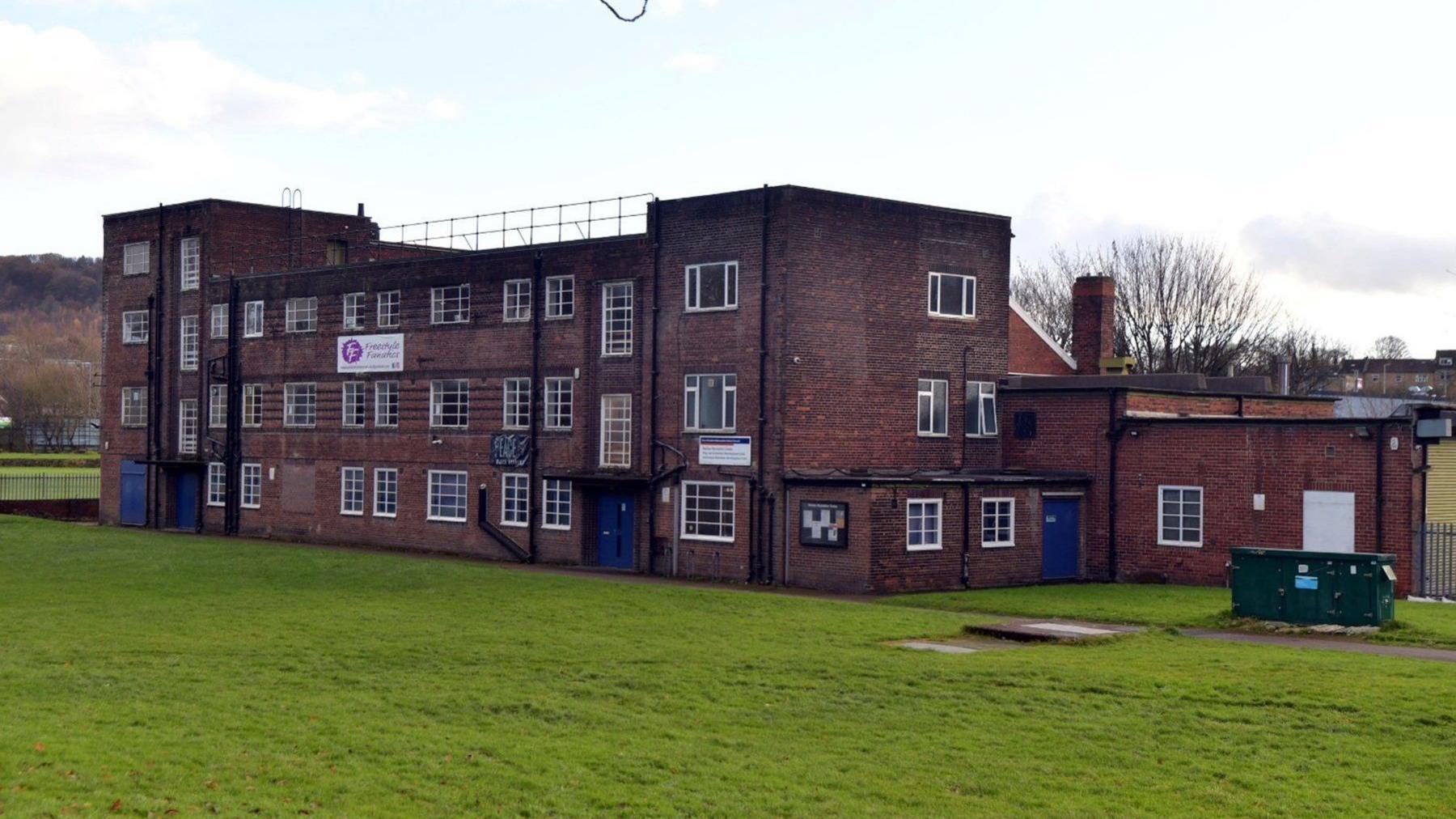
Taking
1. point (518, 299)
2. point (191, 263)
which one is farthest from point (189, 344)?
point (518, 299)

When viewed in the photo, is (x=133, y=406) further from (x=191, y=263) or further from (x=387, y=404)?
(x=387, y=404)

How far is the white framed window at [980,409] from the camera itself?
39125 millimetres

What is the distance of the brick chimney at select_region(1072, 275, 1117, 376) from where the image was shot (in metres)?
46.0

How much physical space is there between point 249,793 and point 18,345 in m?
145

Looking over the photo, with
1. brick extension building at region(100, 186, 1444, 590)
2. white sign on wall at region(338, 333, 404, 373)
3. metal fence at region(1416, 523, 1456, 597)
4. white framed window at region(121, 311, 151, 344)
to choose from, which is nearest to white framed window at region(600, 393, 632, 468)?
brick extension building at region(100, 186, 1444, 590)

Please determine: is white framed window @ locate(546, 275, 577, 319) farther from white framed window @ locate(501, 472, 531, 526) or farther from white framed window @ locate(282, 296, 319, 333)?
white framed window @ locate(282, 296, 319, 333)

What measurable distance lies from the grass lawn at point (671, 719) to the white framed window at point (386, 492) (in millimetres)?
18014

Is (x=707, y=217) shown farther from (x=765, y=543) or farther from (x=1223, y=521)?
(x=1223, y=521)

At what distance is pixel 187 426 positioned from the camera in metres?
52.5

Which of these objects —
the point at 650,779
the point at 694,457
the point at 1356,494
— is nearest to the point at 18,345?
the point at 694,457

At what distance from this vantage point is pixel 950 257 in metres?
38.6

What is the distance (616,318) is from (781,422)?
6186mm

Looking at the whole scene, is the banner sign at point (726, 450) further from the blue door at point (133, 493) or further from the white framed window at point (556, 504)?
the blue door at point (133, 493)

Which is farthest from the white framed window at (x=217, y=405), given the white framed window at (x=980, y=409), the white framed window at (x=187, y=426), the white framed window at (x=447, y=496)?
the white framed window at (x=980, y=409)
